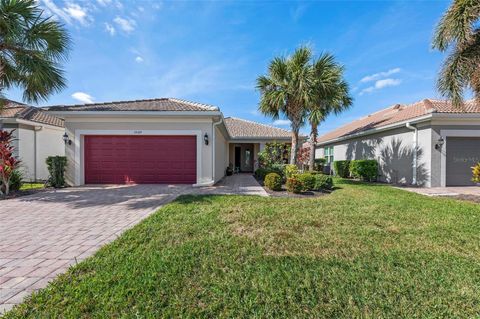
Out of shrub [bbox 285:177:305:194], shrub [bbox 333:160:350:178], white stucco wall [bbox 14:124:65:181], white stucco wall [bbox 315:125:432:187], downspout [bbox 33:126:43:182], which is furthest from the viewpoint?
shrub [bbox 333:160:350:178]

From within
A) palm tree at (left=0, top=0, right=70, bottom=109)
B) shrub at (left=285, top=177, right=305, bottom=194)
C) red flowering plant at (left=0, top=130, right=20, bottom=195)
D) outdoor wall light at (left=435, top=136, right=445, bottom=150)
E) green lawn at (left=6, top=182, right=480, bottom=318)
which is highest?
palm tree at (left=0, top=0, right=70, bottom=109)

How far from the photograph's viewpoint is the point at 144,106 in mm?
11125

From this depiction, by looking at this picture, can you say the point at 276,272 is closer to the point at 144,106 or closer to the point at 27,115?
the point at 144,106

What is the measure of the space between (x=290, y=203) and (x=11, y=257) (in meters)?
6.20

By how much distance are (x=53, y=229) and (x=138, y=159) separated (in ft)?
21.6

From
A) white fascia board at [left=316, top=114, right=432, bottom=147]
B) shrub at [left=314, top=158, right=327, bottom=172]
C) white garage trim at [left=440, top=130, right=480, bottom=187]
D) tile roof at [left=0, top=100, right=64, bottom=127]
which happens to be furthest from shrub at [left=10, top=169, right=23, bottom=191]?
shrub at [left=314, top=158, right=327, bottom=172]

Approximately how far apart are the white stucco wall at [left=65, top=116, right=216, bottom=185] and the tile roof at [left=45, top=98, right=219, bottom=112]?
45 cm

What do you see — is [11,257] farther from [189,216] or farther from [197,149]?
[197,149]

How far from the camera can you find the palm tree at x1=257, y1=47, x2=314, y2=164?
10531 millimetres

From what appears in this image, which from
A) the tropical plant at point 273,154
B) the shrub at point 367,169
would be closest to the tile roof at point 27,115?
the tropical plant at point 273,154

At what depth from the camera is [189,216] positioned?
5.38 metres

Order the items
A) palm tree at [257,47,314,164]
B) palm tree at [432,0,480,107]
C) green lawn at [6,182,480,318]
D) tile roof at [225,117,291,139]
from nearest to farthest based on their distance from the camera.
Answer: green lawn at [6,182,480,318]
palm tree at [432,0,480,107]
palm tree at [257,47,314,164]
tile roof at [225,117,291,139]

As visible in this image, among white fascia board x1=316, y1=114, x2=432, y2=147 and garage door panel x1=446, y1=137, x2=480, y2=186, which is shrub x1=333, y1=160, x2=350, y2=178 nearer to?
white fascia board x1=316, y1=114, x2=432, y2=147

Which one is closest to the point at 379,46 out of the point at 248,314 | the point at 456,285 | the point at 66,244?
the point at 456,285
